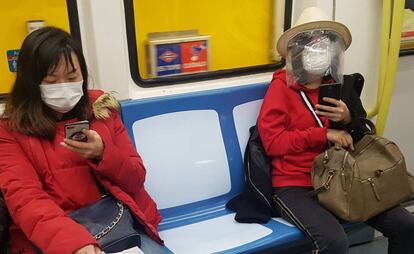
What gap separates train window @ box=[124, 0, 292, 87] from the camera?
2.52 metres

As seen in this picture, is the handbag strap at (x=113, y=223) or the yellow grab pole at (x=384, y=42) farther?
the yellow grab pole at (x=384, y=42)

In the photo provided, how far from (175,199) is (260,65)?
1.01 m

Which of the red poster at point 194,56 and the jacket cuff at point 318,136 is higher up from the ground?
the red poster at point 194,56

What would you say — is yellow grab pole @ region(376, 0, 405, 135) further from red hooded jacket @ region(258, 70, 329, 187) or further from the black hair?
the black hair

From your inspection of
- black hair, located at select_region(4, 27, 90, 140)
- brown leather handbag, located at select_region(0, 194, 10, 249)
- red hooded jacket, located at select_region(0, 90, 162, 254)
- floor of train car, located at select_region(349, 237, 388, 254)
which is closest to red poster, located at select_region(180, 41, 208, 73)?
red hooded jacket, located at select_region(0, 90, 162, 254)

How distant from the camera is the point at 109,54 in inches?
92.8

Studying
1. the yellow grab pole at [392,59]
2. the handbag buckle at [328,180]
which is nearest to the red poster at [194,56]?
the handbag buckle at [328,180]

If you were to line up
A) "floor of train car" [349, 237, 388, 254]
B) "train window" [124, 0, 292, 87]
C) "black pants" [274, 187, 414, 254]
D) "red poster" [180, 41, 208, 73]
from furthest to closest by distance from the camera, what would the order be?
1. "floor of train car" [349, 237, 388, 254]
2. "red poster" [180, 41, 208, 73]
3. "train window" [124, 0, 292, 87]
4. "black pants" [274, 187, 414, 254]

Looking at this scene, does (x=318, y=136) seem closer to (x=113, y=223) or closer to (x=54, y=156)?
(x=113, y=223)

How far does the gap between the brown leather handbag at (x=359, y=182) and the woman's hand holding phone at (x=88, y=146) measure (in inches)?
42.4

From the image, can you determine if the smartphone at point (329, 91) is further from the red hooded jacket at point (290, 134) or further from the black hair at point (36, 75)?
the black hair at point (36, 75)

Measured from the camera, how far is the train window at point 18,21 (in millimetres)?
Result: 2221

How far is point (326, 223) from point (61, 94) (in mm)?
1320

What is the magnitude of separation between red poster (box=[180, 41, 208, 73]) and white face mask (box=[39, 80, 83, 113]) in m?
0.89
